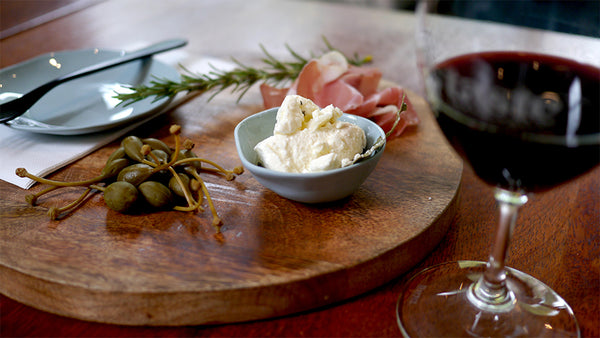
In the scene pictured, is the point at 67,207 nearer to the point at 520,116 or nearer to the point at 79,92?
the point at 79,92

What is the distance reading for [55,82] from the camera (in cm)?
96

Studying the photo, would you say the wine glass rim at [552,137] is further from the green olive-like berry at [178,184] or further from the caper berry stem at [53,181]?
the caper berry stem at [53,181]

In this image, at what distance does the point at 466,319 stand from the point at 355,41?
109 cm

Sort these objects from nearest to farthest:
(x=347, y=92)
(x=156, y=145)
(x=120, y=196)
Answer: (x=120, y=196), (x=156, y=145), (x=347, y=92)

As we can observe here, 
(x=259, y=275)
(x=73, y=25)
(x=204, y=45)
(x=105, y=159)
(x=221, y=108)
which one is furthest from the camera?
(x=73, y=25)

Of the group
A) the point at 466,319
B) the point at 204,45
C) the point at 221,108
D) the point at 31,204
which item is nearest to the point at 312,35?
the point at 204,45

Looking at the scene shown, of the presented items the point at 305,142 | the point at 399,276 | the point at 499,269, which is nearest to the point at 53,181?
the point at 305,142

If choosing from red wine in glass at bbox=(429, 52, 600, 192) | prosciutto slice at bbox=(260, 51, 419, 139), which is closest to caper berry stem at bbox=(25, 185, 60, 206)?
prosciutto slice at bbox=(260, 51, 419, 139)

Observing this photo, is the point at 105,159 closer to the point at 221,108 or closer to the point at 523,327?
the point at 221,108

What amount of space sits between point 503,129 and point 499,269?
179 mm

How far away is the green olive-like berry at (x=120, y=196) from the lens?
669 mm

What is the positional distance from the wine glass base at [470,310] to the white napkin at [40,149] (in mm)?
572

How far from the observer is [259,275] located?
58cm

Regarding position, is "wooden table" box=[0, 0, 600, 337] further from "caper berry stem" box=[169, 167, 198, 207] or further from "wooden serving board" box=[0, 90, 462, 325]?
"caper berry stem" box=[169, 167, 198, 207]
